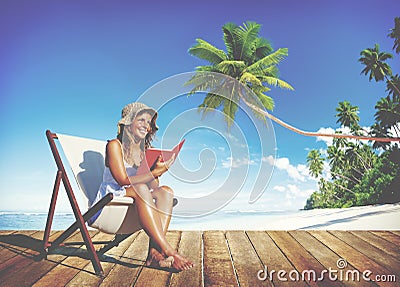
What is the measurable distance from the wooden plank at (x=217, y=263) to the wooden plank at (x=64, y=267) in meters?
0.73

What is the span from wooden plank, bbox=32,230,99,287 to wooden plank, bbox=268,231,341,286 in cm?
117

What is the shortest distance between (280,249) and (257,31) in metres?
9.80

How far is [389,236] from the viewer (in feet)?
11.2

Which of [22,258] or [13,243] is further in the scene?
[13,243]

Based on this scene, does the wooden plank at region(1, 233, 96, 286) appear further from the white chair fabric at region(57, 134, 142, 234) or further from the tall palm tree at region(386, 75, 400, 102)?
the tall palm tree at region(386, 75, 400, 102)

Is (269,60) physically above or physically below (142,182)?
above

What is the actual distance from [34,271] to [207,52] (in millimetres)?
11099

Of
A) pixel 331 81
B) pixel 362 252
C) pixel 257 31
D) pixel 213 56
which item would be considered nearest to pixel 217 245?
pixel 362 252

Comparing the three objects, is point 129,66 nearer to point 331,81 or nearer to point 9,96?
point 9,96

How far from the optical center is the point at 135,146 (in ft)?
8.00

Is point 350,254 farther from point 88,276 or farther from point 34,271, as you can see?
point 34,271

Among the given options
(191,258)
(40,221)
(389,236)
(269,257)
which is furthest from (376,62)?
(191,258)

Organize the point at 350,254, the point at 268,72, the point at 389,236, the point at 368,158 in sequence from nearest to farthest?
the point at 350,254, the point at 389,236, the point at 268,72, the point at 368,158

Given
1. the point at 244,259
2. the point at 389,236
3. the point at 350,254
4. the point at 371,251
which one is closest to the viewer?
the point at 244,259
